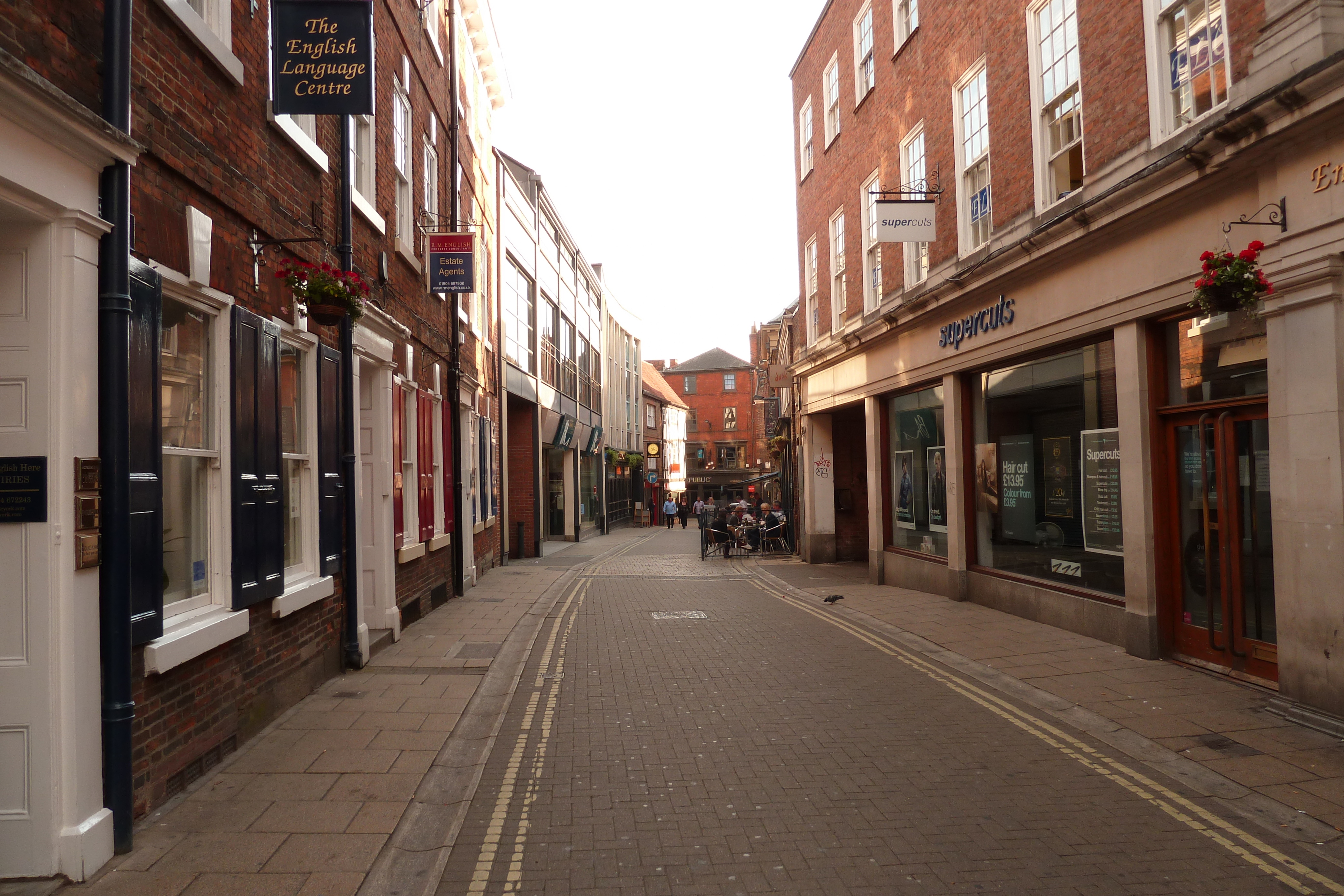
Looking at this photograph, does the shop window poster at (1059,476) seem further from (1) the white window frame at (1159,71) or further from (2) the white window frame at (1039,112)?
(1) the white window frame at (1159,71)

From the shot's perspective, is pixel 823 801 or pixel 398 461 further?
pixel 398 461

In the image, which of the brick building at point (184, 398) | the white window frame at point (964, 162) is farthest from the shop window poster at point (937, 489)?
the brick building at point (184, 398)

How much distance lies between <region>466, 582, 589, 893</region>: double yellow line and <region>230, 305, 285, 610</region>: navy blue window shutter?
7.09ft

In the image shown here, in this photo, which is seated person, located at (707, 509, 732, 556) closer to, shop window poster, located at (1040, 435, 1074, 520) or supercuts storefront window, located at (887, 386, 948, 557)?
supercuts storefront window, located at (887, 386, 948, 557)

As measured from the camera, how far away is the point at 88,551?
4.15 meters

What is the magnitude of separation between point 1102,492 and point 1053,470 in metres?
1.04

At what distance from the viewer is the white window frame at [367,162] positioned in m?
9.70

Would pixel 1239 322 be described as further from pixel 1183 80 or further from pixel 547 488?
pixel 547 488

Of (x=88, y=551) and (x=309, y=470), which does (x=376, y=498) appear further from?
(x=88, y=551)

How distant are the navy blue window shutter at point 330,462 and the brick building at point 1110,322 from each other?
24.4ft

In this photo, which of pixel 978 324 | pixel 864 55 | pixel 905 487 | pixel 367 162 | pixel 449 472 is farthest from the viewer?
pixel 864 55

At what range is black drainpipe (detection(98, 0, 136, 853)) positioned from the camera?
4254 millimetres

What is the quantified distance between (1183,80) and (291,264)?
25.4 feet

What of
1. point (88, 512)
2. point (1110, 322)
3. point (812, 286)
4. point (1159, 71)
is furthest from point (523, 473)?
point (88, 512)
